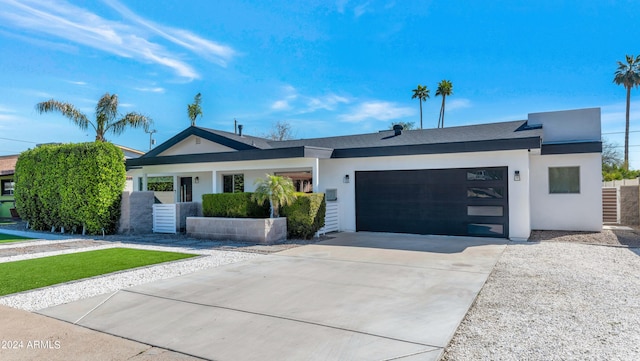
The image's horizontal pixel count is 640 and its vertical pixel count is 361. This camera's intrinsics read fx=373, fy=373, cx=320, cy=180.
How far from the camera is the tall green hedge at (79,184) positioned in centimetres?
1317

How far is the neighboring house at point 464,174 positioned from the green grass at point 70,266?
5.30 metres

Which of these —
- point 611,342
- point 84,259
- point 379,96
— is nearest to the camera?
point 611,342

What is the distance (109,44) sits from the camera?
49.7ft

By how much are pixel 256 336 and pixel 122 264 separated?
5286 mm

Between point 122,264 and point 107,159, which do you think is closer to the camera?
point 122,264

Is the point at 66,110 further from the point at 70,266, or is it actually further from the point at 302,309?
the point at 302,309

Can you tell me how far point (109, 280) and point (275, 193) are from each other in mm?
5446

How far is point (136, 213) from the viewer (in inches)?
538

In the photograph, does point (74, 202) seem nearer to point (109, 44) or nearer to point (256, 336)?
point (109, 44)

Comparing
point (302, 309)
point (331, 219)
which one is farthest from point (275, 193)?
point (302, 309)

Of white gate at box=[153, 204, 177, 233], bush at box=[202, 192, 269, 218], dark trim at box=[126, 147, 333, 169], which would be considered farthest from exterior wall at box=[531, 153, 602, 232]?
white gate at box=[153, 204, 177, 233]

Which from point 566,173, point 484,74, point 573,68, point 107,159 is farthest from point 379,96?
point 107,159

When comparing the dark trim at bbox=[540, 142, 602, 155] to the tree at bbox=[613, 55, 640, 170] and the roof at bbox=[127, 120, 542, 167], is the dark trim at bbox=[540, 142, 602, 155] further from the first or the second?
the tree at bbox=[613, 55, 640, 170]

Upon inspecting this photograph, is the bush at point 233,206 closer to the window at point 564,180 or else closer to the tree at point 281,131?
the window at point 564,180
